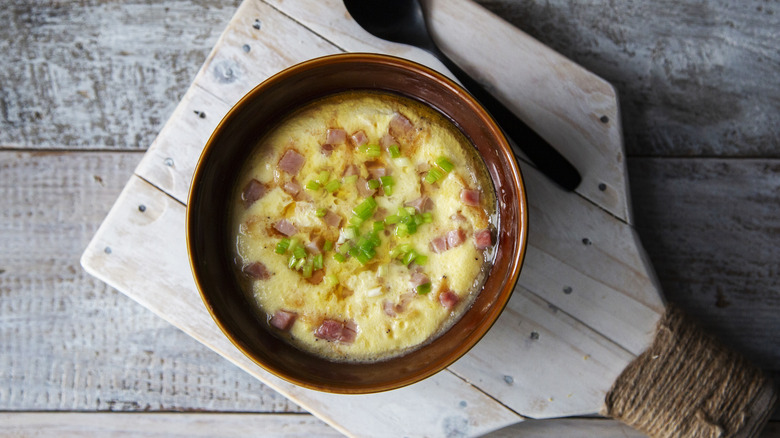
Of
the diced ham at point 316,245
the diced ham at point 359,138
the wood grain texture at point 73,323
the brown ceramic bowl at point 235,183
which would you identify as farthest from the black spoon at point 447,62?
the wood grain texture at point 73,323

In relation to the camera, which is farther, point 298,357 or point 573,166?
point 573,166

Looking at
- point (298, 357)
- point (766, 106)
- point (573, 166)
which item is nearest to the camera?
point (298, 357)

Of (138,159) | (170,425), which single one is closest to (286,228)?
(138,159)

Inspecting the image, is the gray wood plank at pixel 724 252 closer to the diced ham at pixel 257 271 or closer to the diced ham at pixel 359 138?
the diced ham at pixel 359 138

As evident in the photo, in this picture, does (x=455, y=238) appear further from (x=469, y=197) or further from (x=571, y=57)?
(x=571, y=57)

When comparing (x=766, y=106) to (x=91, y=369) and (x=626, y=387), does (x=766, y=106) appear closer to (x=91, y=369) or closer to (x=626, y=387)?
(x=626, y=387)

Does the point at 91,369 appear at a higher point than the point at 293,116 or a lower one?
lower

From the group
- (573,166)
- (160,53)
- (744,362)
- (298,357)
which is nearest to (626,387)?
(744,362)
